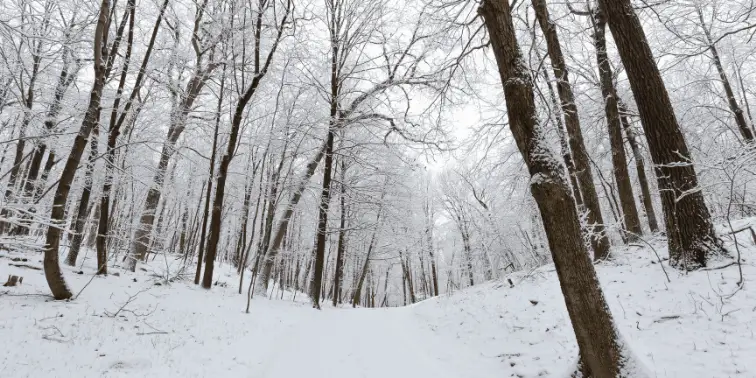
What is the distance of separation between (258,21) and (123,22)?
317 cm

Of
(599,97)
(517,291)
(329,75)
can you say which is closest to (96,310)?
(517,291)

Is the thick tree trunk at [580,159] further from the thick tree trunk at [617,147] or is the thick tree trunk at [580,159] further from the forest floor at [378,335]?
the thick tree trunk at [617,147]

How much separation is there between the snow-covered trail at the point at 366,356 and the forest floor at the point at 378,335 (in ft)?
0.07

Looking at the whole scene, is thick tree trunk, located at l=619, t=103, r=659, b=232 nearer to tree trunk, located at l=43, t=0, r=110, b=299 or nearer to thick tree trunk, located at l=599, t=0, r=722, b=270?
thick tree trunk, located at l=599, t=0, r=722, b=270

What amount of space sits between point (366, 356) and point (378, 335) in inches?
76.9

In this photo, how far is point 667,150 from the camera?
16.3ft

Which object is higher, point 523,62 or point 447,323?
A: point 523,62

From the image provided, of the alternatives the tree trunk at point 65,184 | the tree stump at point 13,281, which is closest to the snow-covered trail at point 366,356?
the tree trunk at point 65,184

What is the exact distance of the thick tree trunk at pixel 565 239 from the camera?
3.17 meters

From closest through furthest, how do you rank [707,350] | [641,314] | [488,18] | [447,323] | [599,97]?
[707,350] < [488,18] < [641,314] < [447,323] < [599,97]

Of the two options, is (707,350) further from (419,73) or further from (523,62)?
(419,73)

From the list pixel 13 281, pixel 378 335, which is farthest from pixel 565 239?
pixel 13 281

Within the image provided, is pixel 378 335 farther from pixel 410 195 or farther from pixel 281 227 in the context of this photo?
pixel 410 195

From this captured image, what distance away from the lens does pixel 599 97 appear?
37.8 feet
